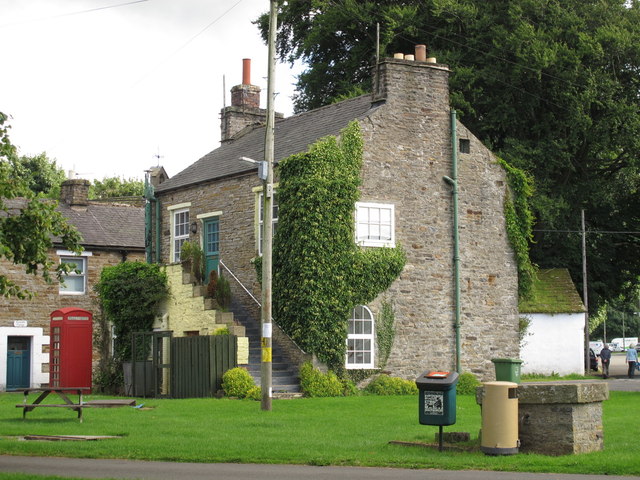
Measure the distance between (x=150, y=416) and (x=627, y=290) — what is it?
34308 mm

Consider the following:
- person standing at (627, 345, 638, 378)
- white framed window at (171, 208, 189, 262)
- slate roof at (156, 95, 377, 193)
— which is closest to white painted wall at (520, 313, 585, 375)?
person standing at (627, 345, 638, 378)

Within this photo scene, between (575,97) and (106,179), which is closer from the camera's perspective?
(575,97)

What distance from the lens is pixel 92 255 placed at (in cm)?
4044

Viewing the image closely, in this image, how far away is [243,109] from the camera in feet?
127

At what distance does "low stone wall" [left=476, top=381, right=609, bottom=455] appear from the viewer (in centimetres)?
1488

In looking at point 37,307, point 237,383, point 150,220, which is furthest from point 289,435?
point 37,307

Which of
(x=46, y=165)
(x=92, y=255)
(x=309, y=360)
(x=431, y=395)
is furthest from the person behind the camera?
(x=46, y=165)

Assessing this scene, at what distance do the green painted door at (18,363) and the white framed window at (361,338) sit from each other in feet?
47.7

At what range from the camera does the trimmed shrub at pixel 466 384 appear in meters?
30.1

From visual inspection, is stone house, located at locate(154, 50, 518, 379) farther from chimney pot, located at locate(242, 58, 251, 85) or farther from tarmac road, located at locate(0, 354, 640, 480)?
tarmac road, located at locate(0, 354, 640, 480)

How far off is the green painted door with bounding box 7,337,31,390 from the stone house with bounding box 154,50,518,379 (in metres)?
9.18

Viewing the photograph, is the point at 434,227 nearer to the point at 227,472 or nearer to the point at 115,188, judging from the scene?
the point at 227,472

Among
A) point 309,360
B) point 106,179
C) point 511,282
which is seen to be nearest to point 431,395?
point 309,360

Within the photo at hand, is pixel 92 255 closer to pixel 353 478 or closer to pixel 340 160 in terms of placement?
pixel 340 160
